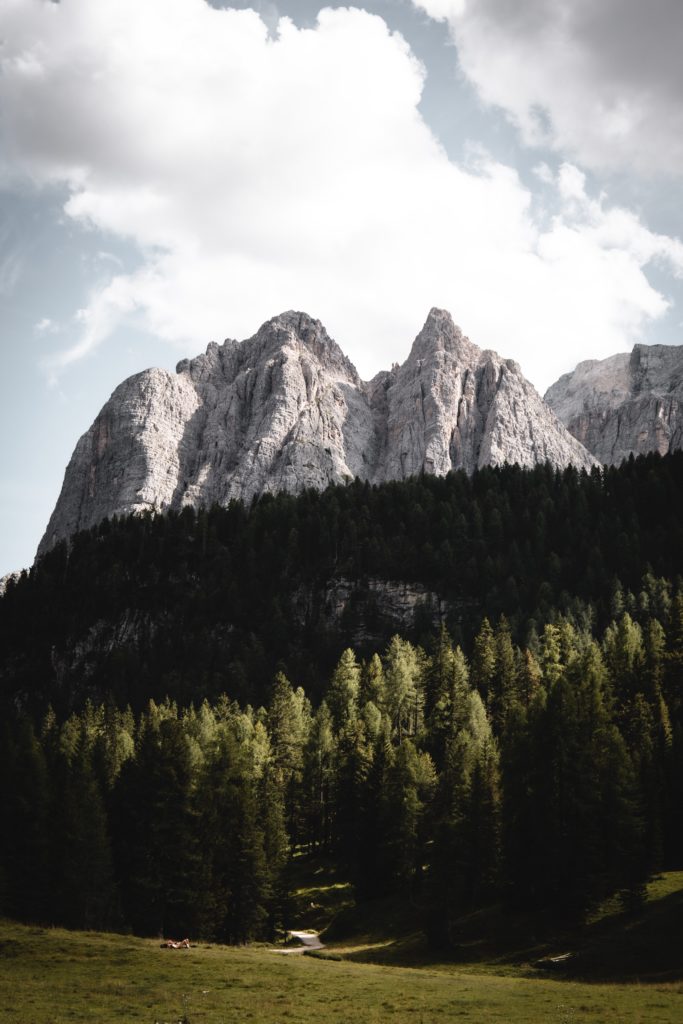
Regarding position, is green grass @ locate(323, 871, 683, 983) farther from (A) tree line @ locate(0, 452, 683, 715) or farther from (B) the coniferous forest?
(A) tree line @ locate(0, 452, 683, 715)

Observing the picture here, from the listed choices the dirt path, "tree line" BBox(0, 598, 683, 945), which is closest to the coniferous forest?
"tree line" BBox(0, 598, 683, 945)

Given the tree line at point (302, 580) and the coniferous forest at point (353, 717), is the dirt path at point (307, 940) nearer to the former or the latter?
the coniferous forest at point (353, 717)

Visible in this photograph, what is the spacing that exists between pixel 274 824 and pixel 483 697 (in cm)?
5036

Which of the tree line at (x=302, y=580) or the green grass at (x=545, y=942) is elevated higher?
the tree line at (x=302, y=580)

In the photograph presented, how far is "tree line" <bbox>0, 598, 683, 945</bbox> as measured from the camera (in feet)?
A: 209

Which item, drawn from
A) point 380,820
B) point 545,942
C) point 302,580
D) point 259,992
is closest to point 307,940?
point 380,820

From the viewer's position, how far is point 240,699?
143500mm

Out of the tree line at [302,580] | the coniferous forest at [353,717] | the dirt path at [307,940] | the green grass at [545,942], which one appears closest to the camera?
the green grass at [545,942]

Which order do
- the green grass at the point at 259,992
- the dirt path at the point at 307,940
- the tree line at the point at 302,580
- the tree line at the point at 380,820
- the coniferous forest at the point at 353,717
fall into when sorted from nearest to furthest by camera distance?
the green grass at the point at 259,992 → the tree line at the point at 380,820 → the coniferous forest at the point at 353,717 → the dirt path at the point at 307,940 → the tree line at the point at 302,580

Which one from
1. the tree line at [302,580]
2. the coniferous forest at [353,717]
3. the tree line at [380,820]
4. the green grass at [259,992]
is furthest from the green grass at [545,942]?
the tree line at [302,580]

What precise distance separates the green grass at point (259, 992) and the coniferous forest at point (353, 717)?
1403 cm

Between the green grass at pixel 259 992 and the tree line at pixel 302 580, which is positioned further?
the tree line at pixel 302 580

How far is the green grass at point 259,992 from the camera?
37.1 meters

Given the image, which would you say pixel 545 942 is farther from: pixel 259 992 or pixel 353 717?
pixel 353 717
